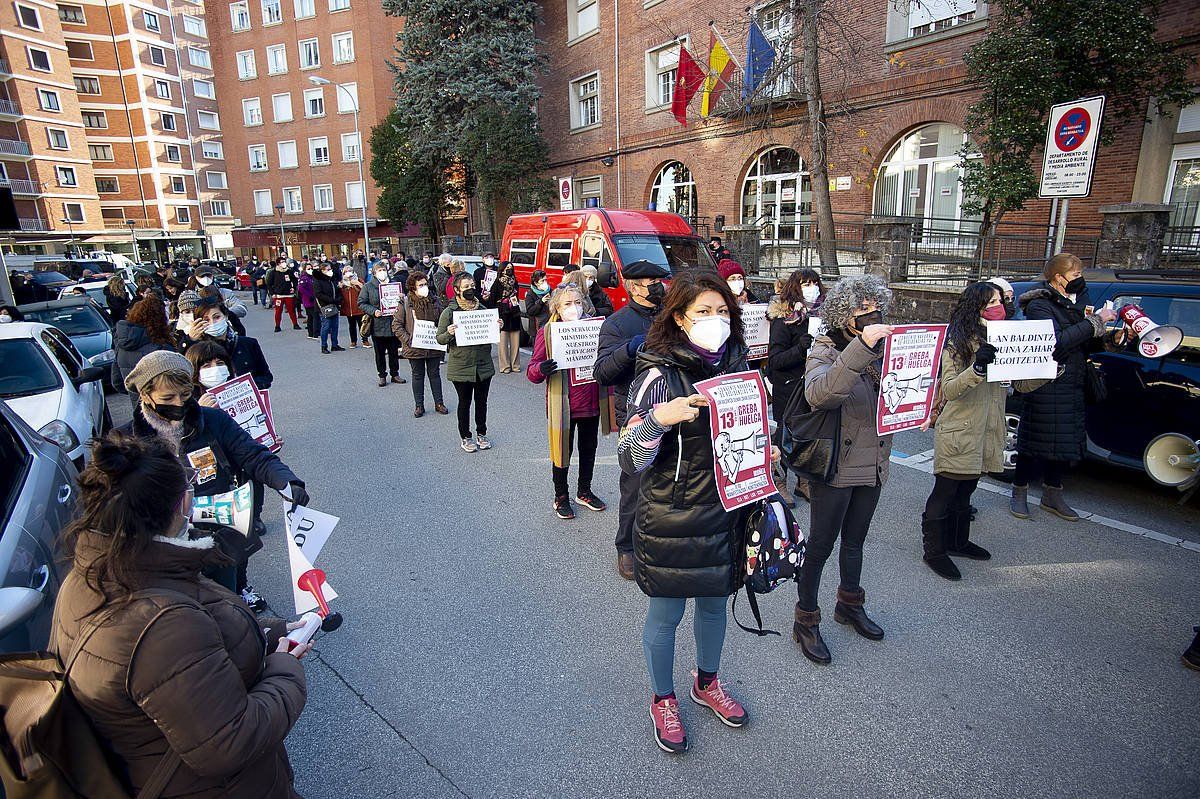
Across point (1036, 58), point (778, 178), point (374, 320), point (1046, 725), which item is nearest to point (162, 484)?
point (1046, 725)

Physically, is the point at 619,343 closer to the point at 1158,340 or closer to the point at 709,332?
the point at 709,332

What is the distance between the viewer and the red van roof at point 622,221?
35.8 feet

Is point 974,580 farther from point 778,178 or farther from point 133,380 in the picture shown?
point 778,178

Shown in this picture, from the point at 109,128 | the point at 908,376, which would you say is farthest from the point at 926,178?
the point at 109,128

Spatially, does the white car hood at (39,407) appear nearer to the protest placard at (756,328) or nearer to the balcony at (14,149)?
the protest placard at (756,328)

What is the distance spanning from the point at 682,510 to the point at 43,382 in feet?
21.2

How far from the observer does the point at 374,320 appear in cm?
1036

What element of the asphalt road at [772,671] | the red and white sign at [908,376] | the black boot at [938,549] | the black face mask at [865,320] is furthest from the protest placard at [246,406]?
the black boot at [938,549]

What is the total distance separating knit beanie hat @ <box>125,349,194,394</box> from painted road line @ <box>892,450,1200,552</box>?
20.1 feet

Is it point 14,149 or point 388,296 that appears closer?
point 388,296

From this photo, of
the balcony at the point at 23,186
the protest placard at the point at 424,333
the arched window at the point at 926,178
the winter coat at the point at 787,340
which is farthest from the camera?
the balcony at the point at 23,186

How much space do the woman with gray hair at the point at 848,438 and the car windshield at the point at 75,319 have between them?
12.6 metres

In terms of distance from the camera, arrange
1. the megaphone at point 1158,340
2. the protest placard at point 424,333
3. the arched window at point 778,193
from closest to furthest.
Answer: the megaphone at point 1158,340 < the protest placard at point 424,333 < the arched window at point 778,193

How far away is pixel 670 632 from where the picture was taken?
286 centimetres
